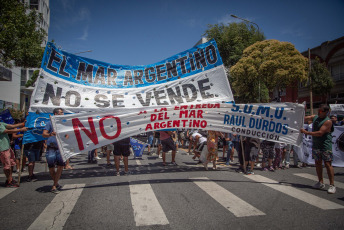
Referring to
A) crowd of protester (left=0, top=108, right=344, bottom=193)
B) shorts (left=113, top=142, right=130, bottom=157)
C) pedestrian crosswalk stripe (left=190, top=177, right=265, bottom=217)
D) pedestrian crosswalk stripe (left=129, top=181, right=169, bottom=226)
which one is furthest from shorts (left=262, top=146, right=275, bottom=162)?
shorts (left=113, top=142, right=130, bottom=157)

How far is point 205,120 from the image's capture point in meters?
6.59

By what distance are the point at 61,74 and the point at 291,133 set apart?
656 centimetres

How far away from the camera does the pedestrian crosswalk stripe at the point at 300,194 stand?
4512 millimetres

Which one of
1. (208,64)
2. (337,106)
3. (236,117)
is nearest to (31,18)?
(208,64)

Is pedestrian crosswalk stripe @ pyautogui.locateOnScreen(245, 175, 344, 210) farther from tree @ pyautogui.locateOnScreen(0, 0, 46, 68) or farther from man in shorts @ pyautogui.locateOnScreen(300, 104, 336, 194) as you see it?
tree @ pyautogui.locateOnScreen(0, 0, 46, 68)

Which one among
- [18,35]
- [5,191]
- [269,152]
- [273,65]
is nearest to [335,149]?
[269,152]

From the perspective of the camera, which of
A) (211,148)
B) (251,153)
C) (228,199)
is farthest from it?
(211,148)

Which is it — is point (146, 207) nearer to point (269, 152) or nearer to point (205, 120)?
point (205, 120)

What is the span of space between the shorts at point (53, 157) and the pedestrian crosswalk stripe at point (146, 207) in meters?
1.79

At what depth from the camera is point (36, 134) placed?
20.2 feet

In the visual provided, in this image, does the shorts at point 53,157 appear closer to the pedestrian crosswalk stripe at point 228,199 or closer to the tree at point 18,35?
the pedestrian crosswalk stripe at point 228,199

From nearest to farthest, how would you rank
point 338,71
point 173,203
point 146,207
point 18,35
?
1. point 146,207
2. point 173,203
3. point 18,35
4. point 338,71

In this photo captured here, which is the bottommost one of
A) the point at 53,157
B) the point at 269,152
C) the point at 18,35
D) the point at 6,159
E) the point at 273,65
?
the point at 269,152

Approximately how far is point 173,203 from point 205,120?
8.75 ft
